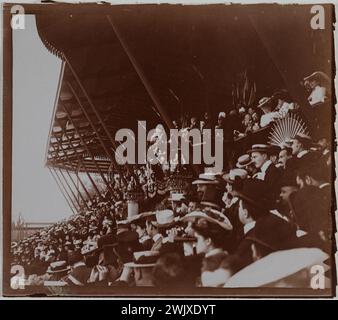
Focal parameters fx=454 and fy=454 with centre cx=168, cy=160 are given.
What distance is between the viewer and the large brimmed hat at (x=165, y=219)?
138 cm

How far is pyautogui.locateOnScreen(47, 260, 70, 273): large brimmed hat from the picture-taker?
4.56 ft

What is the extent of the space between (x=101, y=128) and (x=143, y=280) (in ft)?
1.58

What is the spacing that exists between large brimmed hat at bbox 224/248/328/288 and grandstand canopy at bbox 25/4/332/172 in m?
0.48

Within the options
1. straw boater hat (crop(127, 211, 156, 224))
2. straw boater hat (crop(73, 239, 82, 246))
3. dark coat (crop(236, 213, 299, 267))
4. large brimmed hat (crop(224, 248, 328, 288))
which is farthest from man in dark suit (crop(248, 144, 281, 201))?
straw boater hat (crop(73, 239, 82, 246))

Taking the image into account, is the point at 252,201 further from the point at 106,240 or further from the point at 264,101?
the point at 106,240

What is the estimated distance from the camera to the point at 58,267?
54.7 inches

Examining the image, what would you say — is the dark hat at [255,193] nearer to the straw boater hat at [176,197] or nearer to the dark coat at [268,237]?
the dark coat at [268,237]

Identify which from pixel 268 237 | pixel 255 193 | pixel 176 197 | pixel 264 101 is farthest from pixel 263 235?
pixel 264 101

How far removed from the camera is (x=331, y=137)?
138 centimetres

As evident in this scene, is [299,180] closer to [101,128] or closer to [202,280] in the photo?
[202,280]

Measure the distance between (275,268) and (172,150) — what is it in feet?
1.55

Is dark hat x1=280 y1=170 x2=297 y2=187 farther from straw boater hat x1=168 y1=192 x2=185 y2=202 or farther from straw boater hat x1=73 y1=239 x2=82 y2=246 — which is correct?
straw boater hat x1=73 y1=239 x2=82 y2=246

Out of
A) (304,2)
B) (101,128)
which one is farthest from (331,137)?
(101,128)

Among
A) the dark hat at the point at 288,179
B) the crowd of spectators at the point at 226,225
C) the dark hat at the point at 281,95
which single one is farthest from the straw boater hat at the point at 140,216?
the dark hat at the point at 281,95
